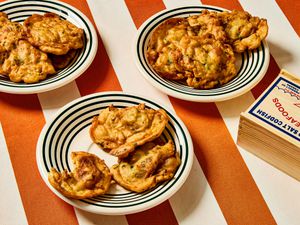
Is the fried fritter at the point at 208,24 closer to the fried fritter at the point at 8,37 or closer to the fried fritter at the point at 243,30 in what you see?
the fried fritter at the point at 243,30

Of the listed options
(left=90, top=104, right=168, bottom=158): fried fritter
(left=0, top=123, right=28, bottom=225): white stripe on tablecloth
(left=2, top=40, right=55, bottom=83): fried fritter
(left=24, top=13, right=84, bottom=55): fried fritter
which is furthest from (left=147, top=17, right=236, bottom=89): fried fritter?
(left=0, top=123, right=28, bottom=225): white stripe on tablecloth

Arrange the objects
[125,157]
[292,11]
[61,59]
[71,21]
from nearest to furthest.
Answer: [125,157], [61,59], [71,21], [292,11]

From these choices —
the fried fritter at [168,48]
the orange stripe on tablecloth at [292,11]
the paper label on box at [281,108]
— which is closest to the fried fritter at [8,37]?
the fried fritter at [168,48]

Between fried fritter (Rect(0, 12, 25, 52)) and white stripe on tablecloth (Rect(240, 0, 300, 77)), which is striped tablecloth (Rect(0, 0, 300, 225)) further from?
fried fritter (Rect(0, 12, 25, 52))

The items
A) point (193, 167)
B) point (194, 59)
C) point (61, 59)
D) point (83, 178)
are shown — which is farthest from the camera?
point (61, 59)

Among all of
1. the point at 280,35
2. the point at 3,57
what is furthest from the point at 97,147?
the point at 280,35

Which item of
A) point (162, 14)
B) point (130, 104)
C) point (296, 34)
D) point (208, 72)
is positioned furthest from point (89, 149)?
point (296, 34)

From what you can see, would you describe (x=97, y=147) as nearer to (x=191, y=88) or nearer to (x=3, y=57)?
(x=191, y=88)

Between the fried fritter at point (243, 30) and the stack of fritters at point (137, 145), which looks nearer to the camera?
the stack of fritters at point (137, 145)
